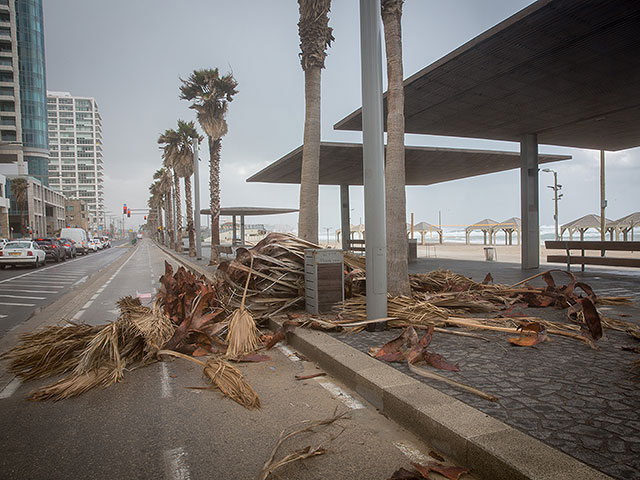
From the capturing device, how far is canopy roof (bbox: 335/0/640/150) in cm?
757

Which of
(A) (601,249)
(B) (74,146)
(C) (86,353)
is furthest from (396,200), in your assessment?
(B) (74,146)

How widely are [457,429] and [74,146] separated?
202 metres

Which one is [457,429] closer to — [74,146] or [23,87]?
Answer: [23,87]

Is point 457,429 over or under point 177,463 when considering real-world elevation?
over

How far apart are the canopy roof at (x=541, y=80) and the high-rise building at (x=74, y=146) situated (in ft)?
597

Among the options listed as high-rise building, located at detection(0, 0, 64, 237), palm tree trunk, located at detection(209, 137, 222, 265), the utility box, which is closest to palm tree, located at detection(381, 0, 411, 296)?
the utility box

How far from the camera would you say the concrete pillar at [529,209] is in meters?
14.5

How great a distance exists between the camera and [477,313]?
6.57 metres

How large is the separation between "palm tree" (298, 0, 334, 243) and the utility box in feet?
11.8

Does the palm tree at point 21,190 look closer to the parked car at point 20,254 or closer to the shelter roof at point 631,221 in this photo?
the parked car at point 20,254

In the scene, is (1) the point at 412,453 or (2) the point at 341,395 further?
(2) the point at 341,395

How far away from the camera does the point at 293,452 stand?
2682 millimetres

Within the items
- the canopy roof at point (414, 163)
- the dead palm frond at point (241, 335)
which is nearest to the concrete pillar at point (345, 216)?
the canopy roof at point (414, 163)

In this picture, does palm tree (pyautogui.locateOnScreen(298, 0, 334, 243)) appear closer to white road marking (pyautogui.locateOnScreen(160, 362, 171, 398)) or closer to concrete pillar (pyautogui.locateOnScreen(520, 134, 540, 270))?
white road marking (pyautogui.locateOnScreen(160, 362, 171, 398))
